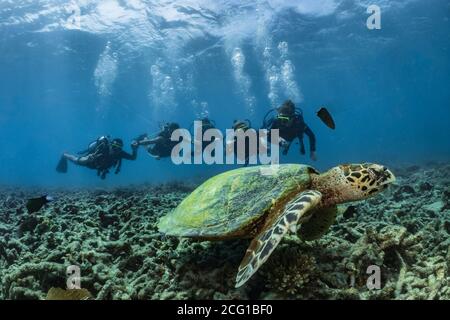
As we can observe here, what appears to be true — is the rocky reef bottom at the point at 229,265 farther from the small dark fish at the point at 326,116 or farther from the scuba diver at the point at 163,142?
the scuba diver at the point at 163,142

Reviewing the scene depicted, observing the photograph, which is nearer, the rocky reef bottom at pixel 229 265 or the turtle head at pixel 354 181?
the rocky reef bottom at pixel 229 265

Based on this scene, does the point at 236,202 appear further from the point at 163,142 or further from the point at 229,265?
the point at 163,142

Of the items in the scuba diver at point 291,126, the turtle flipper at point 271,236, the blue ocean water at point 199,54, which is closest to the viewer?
the turtle flipper at point 271,236

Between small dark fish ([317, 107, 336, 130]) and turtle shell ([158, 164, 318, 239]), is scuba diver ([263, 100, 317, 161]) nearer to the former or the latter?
small dark fish ([317, 107, 336, 130])

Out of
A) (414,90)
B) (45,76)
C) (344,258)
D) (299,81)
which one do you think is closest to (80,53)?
(45,76)

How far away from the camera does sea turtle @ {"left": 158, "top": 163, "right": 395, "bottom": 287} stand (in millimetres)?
4137

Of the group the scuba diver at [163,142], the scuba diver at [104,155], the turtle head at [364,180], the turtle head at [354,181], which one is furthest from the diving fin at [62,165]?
the turtle head at [364,180]

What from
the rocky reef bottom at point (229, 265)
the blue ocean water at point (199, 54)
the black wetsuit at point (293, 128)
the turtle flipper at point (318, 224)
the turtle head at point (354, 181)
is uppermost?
the blue ocean water at point (199, 54)

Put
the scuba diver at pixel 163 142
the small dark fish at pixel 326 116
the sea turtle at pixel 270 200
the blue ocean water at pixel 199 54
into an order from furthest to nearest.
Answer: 1. the blue ocean water at pixel 199 54
2. the scuba diver at pixel 163 142
3. the small dark fish at pixel 326 116
4. the sea turtle at pixel 270 200

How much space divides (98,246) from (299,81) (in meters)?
52.1

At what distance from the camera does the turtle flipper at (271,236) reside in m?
3.47

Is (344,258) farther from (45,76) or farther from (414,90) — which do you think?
(414,90)

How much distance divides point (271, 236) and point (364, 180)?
1.62 metres
